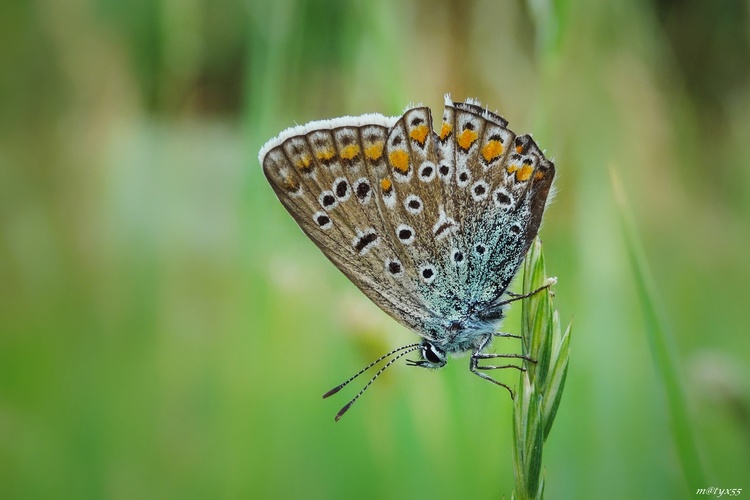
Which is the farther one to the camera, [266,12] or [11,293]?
[11,293]

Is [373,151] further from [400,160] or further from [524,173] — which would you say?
[524,173]

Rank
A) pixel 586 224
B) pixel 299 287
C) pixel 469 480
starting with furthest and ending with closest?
1. pixel 299 287
2. pixel 586 224
3. pixel 469 480

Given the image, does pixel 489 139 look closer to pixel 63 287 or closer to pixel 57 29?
pixel 63 287

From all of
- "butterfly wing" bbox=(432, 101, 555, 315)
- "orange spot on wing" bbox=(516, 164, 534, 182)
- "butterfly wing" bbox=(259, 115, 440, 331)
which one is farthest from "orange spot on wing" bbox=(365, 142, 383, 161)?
"orange spot on wing" bbox=(516, 164, 534, 182)

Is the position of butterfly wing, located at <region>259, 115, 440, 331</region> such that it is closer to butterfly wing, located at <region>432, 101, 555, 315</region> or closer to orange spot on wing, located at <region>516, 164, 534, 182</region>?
butterfly wing, located at <region>432, 101, 555, 315</region>

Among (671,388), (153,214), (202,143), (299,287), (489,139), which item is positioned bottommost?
(671,388)

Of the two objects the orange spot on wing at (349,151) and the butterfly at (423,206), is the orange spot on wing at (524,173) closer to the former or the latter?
the butterfly at (423,206)

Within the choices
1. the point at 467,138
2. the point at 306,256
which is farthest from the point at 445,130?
the point at 306,256

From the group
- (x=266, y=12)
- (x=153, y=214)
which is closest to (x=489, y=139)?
(x=266, y=12)
